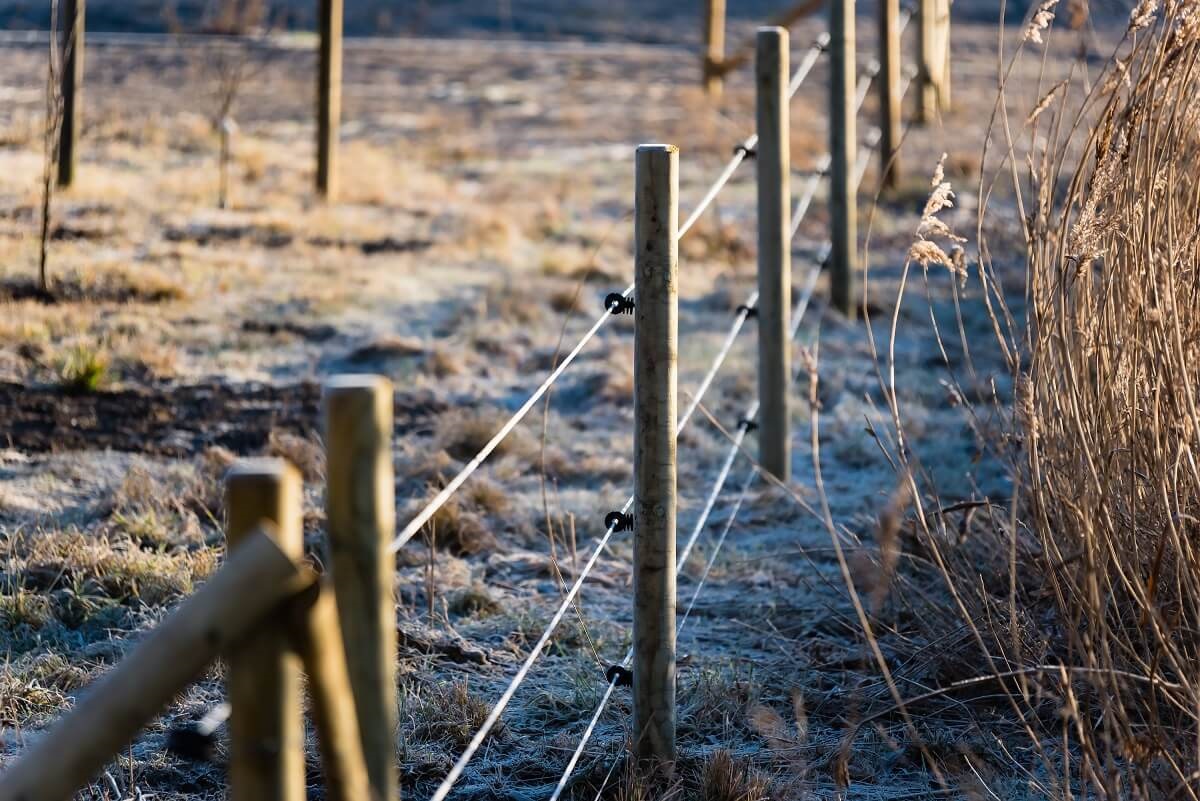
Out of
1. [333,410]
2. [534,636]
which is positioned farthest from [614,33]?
[333,410]

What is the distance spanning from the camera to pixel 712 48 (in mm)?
13828

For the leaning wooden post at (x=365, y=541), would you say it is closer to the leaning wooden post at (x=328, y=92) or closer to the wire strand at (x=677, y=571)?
the wire strand at (x=677, y=571)

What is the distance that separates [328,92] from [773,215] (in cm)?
508

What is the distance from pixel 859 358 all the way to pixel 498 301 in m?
1.80

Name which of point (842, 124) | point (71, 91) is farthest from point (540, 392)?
point (71, 91)

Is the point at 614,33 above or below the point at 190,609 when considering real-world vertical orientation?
above

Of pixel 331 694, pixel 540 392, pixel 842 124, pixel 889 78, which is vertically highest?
pixel 889 78

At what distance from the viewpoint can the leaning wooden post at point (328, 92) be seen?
29.1 feet

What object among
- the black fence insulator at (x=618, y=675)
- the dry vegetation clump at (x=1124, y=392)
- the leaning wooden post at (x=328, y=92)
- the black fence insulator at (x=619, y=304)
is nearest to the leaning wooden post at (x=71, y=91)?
the leaning wooden post at (x=328, y=92)

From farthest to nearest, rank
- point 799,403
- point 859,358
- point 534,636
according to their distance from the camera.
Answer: point 859,358 → point 799,403 → point 534,636

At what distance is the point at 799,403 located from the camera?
5.84m

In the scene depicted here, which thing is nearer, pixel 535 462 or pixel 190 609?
pixel 190 609

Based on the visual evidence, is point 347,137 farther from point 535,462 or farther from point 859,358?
point 535,462

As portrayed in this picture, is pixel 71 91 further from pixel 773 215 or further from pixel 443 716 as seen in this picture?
pixel 443 716
